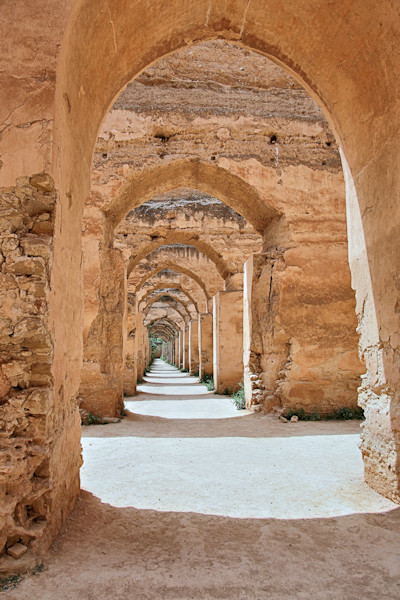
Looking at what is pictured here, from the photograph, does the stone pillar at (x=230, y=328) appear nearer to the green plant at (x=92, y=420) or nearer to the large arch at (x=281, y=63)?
the green plant at (x=92, y=420)

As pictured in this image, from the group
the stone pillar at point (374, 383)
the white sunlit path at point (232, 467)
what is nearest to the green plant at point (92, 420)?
the white sunlit path at point (232, 467)

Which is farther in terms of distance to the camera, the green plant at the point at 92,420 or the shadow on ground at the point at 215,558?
the green plant at the point at 92,420

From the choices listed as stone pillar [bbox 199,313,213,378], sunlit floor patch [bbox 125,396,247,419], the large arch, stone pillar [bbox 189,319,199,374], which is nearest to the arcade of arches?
the large arch

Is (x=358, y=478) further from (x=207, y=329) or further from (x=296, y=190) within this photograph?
(x=207, y=329)

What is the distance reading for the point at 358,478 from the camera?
3549mm

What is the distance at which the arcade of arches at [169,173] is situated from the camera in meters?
2.23

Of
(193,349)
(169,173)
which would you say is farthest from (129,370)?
(193,349)

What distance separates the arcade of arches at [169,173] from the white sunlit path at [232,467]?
15.4 inches

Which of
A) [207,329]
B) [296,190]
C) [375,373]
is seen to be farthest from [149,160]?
[207,329]

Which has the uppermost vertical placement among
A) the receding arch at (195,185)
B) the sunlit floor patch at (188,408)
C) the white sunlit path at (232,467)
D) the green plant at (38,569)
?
the receding arch at (195,185)

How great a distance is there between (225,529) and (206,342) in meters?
12.4

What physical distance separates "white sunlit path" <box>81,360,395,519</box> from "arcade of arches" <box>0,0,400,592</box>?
392 mm

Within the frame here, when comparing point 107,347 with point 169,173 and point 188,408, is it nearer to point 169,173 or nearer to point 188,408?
point 188,408

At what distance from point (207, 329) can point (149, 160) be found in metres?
8.40
